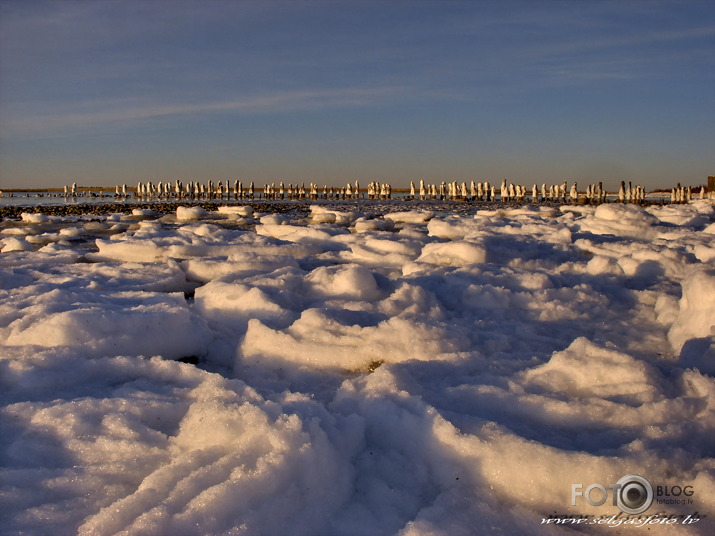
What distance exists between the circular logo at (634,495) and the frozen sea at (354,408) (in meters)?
0.04

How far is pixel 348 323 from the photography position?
14.9ft

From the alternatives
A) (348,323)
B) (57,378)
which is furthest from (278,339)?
(57,378)

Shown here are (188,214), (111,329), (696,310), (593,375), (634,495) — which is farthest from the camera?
(188,214)

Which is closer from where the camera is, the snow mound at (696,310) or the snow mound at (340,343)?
the snow mound at (340,343)

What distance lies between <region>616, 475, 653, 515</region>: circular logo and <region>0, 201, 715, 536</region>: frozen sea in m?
0.04

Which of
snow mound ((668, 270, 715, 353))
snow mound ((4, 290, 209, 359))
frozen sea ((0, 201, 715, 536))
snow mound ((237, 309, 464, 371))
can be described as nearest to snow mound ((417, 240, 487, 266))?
frozen sea ((0, 201, 715, 536))

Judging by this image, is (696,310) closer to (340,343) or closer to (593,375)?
(593,375)

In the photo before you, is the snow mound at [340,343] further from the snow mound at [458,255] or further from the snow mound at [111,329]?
the snow mound at [458,255]

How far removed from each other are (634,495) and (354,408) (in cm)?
146

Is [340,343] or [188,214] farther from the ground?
[188,214]

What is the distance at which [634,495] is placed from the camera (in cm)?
255

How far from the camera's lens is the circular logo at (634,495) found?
2.50 meters

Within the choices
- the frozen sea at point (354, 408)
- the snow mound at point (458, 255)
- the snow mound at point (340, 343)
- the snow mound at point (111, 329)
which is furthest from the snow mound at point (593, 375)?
the snow mound at point (458, 255)

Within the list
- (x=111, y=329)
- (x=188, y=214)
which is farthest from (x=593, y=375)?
(x=188, y=214)
